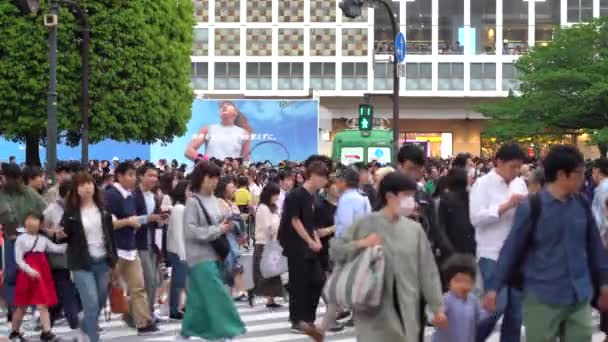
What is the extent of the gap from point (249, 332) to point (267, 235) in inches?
100

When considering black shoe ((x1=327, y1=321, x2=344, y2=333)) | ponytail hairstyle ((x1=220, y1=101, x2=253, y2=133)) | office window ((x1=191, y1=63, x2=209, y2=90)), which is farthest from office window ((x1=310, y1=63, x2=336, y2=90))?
black shoe ((x1=327, y1=321, x2=344, y2=333))

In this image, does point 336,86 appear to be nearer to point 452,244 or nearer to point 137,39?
point 137,39

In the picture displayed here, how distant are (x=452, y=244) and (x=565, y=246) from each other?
3357 mm

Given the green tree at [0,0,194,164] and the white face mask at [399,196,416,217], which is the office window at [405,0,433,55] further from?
the white face mask at [399,196,416,217]

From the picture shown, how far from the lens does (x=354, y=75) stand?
239ft

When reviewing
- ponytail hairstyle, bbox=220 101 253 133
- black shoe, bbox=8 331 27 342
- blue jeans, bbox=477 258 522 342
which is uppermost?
ponytail hairstyle, bbox=220 101 253 133

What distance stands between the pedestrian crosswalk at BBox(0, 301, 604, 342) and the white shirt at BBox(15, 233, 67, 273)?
969mm

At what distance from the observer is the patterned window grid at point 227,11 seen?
73562mm

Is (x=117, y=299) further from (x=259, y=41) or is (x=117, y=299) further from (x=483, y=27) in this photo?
(x=483, y=27)

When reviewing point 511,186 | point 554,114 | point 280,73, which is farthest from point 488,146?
point 511,186

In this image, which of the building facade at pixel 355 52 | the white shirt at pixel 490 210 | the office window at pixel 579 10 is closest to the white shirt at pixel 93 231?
the white shirt at pixel 490 210

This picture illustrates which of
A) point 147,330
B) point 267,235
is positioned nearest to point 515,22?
point 267,235

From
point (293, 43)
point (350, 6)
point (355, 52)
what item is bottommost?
point (350, 6)

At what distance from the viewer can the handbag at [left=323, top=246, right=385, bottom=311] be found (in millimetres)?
7781
